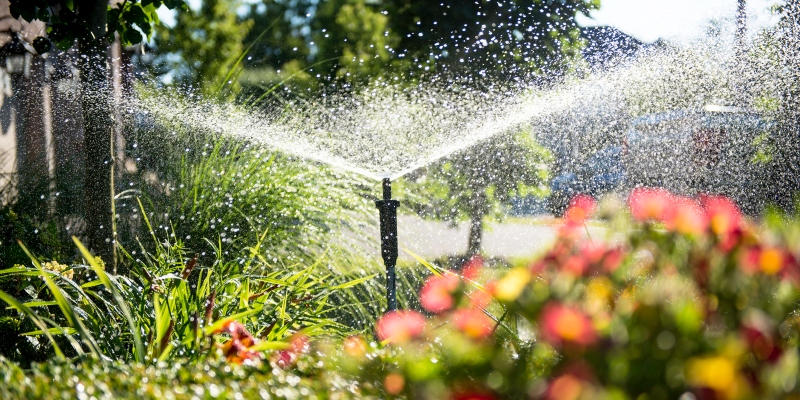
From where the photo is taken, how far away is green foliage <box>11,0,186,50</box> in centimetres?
343

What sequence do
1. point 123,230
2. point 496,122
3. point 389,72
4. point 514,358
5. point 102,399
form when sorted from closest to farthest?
point 102,399
point 514,358
point 123,230
point 496,122
point 389,72

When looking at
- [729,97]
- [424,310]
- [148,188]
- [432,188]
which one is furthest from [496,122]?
[729,97]

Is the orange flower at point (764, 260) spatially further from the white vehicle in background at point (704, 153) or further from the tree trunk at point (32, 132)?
the white vehicle in background at point (704, 153)

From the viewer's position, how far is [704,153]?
25.1 feet

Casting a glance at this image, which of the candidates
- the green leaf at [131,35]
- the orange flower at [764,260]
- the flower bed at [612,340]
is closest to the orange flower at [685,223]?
the flower bed at [612,340]

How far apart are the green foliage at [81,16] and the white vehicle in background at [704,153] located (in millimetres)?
5249

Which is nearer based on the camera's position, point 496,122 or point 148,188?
point 148,188

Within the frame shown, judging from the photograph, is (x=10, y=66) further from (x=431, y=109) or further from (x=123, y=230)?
(x=431, y=109)

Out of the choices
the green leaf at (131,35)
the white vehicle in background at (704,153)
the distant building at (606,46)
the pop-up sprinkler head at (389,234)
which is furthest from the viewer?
the white vehicle in background at (704,153)

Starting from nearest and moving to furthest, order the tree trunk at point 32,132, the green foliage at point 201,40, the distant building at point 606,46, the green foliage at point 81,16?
the green foliage at point 81,16, the tree trunk at point 32,132, the distant building at point 606,46, the green foliage at point 201,40

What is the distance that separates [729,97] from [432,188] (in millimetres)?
3839

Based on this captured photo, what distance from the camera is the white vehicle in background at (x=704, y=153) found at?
7.40m

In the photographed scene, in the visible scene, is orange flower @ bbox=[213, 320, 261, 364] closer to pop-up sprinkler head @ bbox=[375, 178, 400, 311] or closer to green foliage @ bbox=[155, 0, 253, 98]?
pop-up sprinkler head @ bbox=[375, 178, 400, 311]

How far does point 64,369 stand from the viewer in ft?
4.88
